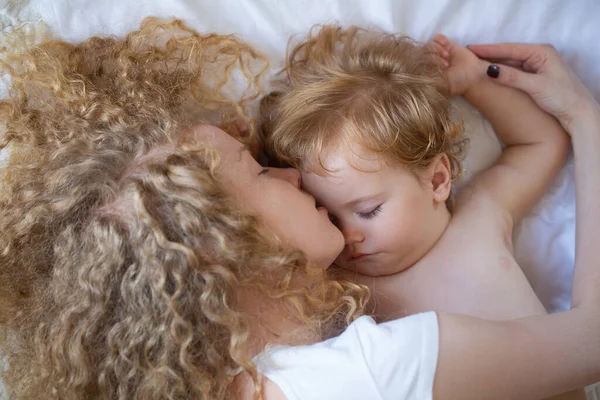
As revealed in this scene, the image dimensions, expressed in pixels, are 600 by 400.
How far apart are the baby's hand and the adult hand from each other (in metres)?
0.03

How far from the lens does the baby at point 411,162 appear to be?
44.3 inches

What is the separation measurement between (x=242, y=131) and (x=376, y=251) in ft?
1.25

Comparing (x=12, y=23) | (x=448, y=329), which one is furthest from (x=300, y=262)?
(x=12, y=23)

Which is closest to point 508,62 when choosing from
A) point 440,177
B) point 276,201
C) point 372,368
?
point 440,177

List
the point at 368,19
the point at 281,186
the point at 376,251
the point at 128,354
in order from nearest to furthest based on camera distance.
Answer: the point at 128,354 → the point at 281,186 → the point at 376,251 → the point at 368,19

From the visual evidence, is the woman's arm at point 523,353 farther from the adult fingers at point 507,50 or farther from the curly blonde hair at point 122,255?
the adult fingers at point 507,50

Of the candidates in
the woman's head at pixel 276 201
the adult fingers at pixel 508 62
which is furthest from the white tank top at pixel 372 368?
the adult fingers at pixel 508 62

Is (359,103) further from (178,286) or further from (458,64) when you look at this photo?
(178,286)

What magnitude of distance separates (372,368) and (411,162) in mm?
437

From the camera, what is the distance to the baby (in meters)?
Answer: 1.12

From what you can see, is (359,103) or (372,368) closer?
(372,368)

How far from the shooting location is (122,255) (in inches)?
35.3

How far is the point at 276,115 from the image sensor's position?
1.23m

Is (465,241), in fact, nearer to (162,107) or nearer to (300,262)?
(300,262)
